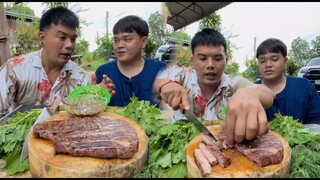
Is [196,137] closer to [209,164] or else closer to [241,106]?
[209,164]

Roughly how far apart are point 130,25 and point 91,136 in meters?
2.40

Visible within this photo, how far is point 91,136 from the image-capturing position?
6.89 feet

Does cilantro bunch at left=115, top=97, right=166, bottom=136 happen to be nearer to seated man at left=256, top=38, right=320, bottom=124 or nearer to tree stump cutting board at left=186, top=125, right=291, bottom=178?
tree stump cutting board at left=186, top=125, right=291, bottom=178

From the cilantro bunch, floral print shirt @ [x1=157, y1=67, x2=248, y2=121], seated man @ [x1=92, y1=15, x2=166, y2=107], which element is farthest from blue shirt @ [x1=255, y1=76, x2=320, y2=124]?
the cilantro bunch

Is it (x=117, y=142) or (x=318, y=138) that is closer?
(x=117, y=142)

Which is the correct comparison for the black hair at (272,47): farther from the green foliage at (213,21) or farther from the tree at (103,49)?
the tree at (103,49)

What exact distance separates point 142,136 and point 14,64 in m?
2.15

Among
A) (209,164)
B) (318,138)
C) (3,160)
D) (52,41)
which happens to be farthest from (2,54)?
(318,138)

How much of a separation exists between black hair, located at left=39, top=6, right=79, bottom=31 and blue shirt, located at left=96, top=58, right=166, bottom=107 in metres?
0.86

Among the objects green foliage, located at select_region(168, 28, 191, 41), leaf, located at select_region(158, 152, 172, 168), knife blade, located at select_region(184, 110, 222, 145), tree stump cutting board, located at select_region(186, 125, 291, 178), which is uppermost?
green foliage, located at select_region(168, 28, 191, 41)

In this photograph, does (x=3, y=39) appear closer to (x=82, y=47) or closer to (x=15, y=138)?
(x=15, y=138)

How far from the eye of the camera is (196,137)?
2.20 meters

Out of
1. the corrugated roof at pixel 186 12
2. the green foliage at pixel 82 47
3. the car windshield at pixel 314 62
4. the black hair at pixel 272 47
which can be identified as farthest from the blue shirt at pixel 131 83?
the car windshield at pixel 314 62

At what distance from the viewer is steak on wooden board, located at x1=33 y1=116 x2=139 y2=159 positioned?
1.93 meters
